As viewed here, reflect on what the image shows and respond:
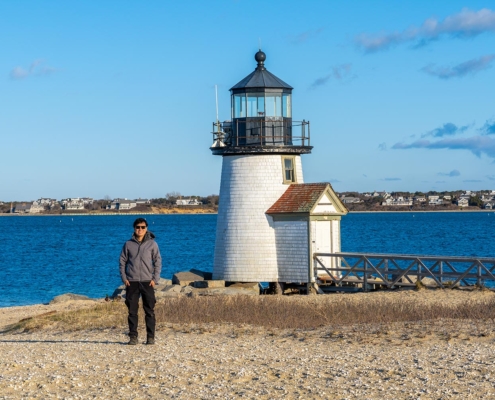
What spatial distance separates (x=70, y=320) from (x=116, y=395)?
7.00 m

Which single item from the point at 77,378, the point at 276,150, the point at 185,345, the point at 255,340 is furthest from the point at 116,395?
the point at 276,150

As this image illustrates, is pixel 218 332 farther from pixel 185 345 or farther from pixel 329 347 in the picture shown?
pixel 329 347

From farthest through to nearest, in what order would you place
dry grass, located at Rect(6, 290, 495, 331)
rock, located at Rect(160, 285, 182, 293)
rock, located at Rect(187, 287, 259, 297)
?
rock, located at Rect(160, 285, 182, 293) < rock, located at Rect(187, 287, 259, 297) < dry grass, located at Rect(6, 290, 495, 331)

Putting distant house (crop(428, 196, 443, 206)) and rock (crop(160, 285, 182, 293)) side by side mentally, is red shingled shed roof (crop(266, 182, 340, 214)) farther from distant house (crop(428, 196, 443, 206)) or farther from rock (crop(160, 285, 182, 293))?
distant house (crop(428, 196, 443, 206))

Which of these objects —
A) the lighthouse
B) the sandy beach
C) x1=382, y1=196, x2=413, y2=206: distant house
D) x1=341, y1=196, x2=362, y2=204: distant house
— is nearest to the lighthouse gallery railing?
the lighthouse

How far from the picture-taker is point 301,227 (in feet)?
82.2

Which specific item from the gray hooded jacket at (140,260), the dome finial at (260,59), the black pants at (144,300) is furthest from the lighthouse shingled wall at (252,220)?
the gray hooded jacket at (140,260)

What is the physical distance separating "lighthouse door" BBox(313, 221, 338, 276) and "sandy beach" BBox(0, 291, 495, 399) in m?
10.6

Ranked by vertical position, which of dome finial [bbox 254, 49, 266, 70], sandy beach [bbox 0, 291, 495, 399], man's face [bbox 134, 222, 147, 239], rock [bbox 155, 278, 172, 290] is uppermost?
dome finial [bbox 254, 49, 266, 70]

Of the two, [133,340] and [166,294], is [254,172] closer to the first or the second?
[166,294]

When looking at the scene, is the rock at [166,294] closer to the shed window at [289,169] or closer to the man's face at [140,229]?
the shed window at [289,169]

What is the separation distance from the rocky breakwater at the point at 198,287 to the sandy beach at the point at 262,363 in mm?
8660

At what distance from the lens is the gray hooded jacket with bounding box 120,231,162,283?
488 inches

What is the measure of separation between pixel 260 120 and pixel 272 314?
10.4 metres
